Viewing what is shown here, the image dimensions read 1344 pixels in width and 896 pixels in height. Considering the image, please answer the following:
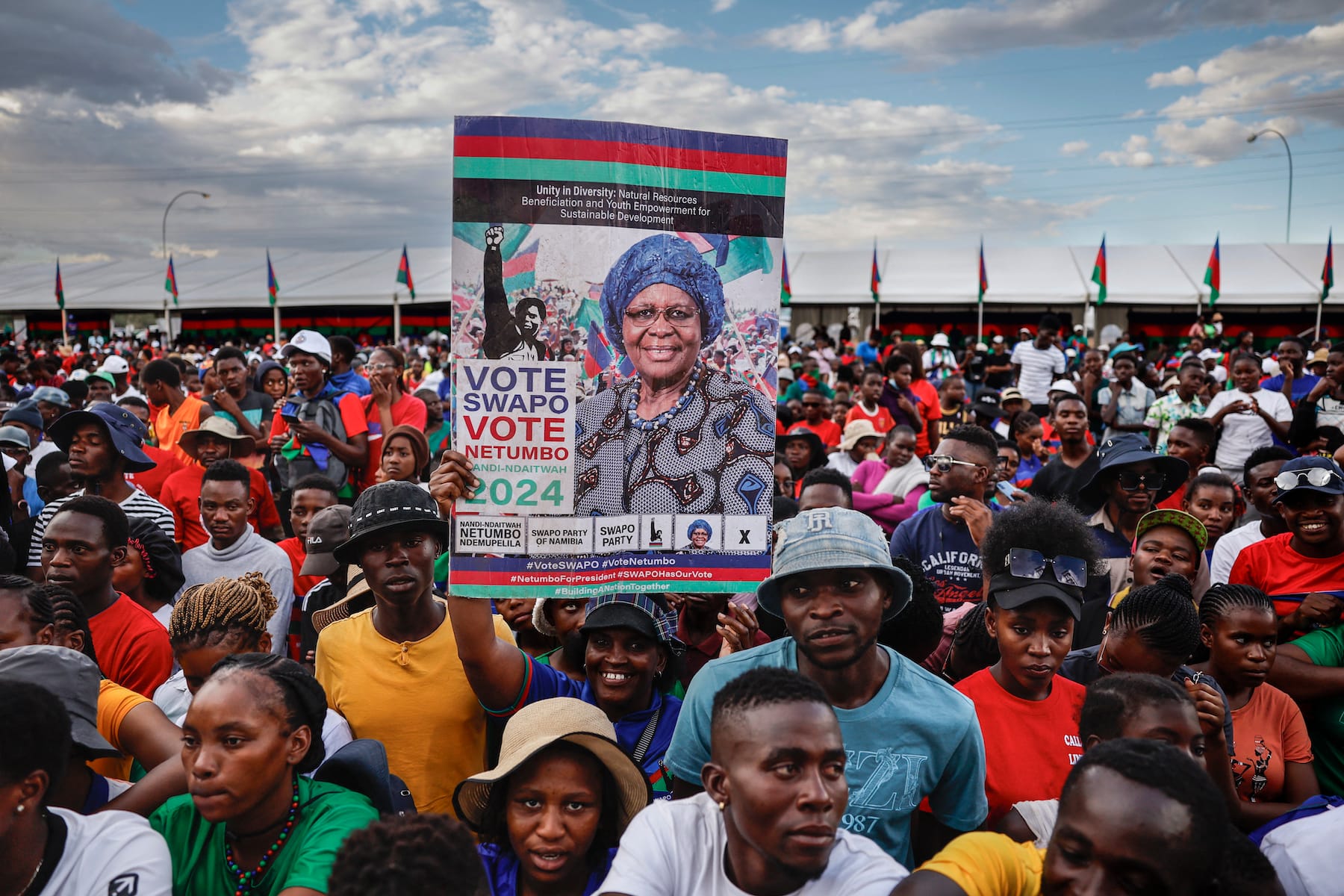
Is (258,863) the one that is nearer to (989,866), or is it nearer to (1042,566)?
(989,866)

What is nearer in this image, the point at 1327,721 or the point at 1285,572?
the point at 1327,721

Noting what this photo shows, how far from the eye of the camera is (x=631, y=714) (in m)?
3.23

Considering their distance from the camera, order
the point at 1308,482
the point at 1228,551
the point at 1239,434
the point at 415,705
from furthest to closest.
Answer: the point at 1239,434 < the point at 1228,551 < the point at 1308,482 < the point at 415,705

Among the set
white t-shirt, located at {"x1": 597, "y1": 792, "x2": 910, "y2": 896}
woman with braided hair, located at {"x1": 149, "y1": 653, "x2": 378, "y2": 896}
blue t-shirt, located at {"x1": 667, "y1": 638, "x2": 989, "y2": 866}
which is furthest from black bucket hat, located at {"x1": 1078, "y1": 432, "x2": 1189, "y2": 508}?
woman with braided hair, located at {"x1": 149, "y1": 653, "x2": 378, "y2": 896}

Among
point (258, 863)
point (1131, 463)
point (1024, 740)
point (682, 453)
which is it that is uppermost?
point (682, 453)

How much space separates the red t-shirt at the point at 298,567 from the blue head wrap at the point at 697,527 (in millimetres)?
2648

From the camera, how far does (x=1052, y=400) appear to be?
28.3ft

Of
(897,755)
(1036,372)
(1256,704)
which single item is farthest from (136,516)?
(1036,372)

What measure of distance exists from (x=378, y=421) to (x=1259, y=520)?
5.66m

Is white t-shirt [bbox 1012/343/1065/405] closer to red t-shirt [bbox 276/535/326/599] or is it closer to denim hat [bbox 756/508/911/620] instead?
red t-shirt [bbox 276/535/326/599]

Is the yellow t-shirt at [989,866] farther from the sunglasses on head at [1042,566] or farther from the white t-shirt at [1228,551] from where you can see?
the white t-shirt at [1228,551]

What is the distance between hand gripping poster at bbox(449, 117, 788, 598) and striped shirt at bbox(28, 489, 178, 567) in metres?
2.61

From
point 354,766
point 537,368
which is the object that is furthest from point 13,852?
point 537,368

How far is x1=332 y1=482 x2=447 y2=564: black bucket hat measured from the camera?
11.0 ft
